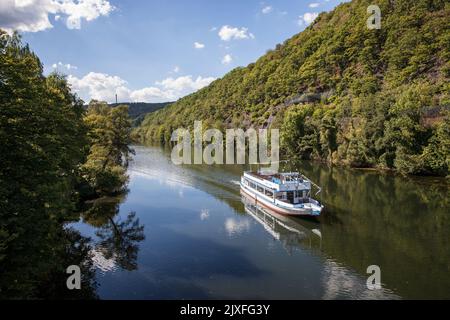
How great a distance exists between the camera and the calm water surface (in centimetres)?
A: 2548

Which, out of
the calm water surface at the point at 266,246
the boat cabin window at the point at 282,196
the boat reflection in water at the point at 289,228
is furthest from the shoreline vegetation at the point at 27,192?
the boat cabin window at the point at 282,196

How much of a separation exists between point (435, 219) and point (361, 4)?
13005 centimetres

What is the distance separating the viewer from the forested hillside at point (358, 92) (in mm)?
71250

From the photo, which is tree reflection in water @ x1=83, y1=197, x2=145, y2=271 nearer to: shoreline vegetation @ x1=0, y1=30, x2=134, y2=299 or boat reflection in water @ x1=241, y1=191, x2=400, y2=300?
shoreline vegetation @ x1=0, y1=30, x2=134, y2=299

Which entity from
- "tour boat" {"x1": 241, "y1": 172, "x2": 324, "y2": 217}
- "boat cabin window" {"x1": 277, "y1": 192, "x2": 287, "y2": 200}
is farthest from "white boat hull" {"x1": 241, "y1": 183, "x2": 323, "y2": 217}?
"boat cabin window" {"x1": 277, "y1": 192, "x2": 287, "y2": 200}

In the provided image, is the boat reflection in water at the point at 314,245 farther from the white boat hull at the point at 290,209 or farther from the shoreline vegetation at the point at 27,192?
the shoreline vegetation at the point at 27,192

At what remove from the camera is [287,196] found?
149 ft

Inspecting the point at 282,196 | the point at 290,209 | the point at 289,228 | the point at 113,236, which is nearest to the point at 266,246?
the point at 289,228

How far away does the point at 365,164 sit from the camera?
82938 mm

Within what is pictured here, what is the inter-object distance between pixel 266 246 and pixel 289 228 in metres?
6.83

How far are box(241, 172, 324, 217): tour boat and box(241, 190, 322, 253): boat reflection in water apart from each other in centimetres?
82

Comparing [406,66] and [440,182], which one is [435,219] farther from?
[406,66]

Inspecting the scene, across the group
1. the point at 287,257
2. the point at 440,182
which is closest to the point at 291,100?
the point at 440,182

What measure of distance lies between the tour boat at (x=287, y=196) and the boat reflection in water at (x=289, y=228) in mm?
823
